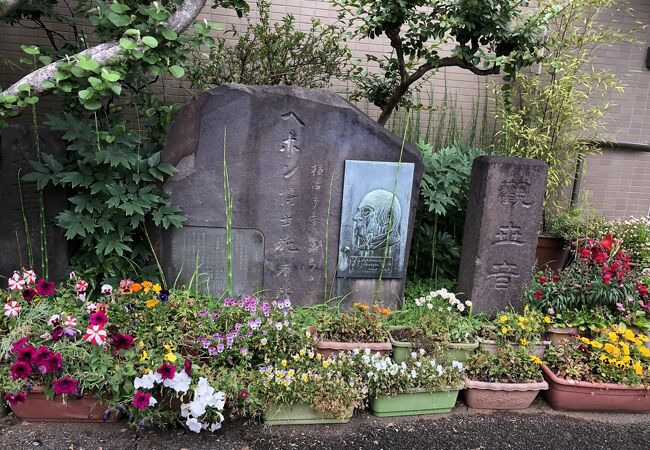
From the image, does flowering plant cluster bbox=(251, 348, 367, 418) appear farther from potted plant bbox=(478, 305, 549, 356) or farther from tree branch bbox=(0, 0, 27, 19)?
tree branch bbox=(0, 0, 27, 19)

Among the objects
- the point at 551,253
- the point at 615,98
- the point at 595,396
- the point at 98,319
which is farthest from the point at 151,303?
the point at 615,98

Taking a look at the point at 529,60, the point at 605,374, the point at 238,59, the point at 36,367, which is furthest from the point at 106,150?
the point at 605,374

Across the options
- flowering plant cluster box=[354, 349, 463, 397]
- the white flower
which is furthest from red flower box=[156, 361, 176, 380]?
flowering plant cluster box=[354, 349, 463, 397]

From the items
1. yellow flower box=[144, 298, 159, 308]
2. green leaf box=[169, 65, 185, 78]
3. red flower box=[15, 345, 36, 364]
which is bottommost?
red flower box=[15, 345, 36, 364]

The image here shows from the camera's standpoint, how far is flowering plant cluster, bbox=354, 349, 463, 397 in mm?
2793

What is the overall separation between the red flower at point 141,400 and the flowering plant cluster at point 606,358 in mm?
2535

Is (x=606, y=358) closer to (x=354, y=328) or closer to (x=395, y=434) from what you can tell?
(x=395, y=434)

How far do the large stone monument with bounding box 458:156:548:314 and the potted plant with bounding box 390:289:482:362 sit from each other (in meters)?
0.23

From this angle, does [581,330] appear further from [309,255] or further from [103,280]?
[103,280]

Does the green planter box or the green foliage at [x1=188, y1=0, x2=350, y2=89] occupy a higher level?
the green foliage at [x1=188, y1=0, x2=350, y2=89]

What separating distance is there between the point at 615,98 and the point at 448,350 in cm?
491

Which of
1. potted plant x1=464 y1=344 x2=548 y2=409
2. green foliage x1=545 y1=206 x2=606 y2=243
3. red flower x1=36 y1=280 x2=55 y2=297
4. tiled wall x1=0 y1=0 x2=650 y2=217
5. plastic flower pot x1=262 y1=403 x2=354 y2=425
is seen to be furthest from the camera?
tiled wall x1=0 y1=0 x2=650 y2=217

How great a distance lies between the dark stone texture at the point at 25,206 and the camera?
10.8ft

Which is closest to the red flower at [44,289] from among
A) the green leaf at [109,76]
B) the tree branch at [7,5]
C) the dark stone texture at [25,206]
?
the dark stone texture at [25,206]
